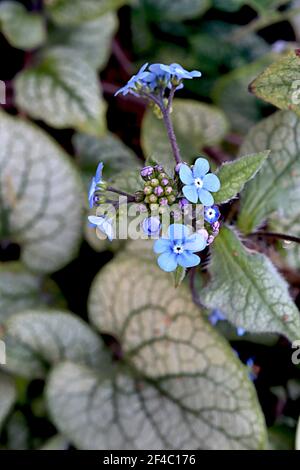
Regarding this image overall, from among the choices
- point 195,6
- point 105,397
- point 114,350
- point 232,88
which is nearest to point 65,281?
point 114,350

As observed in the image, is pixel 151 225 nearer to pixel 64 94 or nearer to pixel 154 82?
pixel 154 82

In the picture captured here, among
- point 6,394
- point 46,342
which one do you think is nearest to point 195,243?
point 46,342

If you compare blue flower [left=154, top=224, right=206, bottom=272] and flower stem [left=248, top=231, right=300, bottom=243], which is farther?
flower stem [left=248, top=231, right=300, bottom=243]

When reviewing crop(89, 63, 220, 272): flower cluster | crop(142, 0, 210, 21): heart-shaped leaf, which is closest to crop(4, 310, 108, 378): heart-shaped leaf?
crop(89, 63, 220, 272): flower cluster

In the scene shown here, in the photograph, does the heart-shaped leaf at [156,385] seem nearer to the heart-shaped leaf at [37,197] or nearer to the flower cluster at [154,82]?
the heart-shaped leaf at [37,197]

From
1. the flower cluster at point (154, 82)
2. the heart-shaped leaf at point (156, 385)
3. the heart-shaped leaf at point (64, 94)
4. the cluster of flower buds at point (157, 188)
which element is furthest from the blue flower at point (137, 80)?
the heart-shaped leaf at point (64, 94)

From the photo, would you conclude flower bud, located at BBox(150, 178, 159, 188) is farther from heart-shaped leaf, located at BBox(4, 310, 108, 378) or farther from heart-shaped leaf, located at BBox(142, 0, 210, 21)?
heart-shaped leaf, located at BBox(142, 0, 210, 21)
